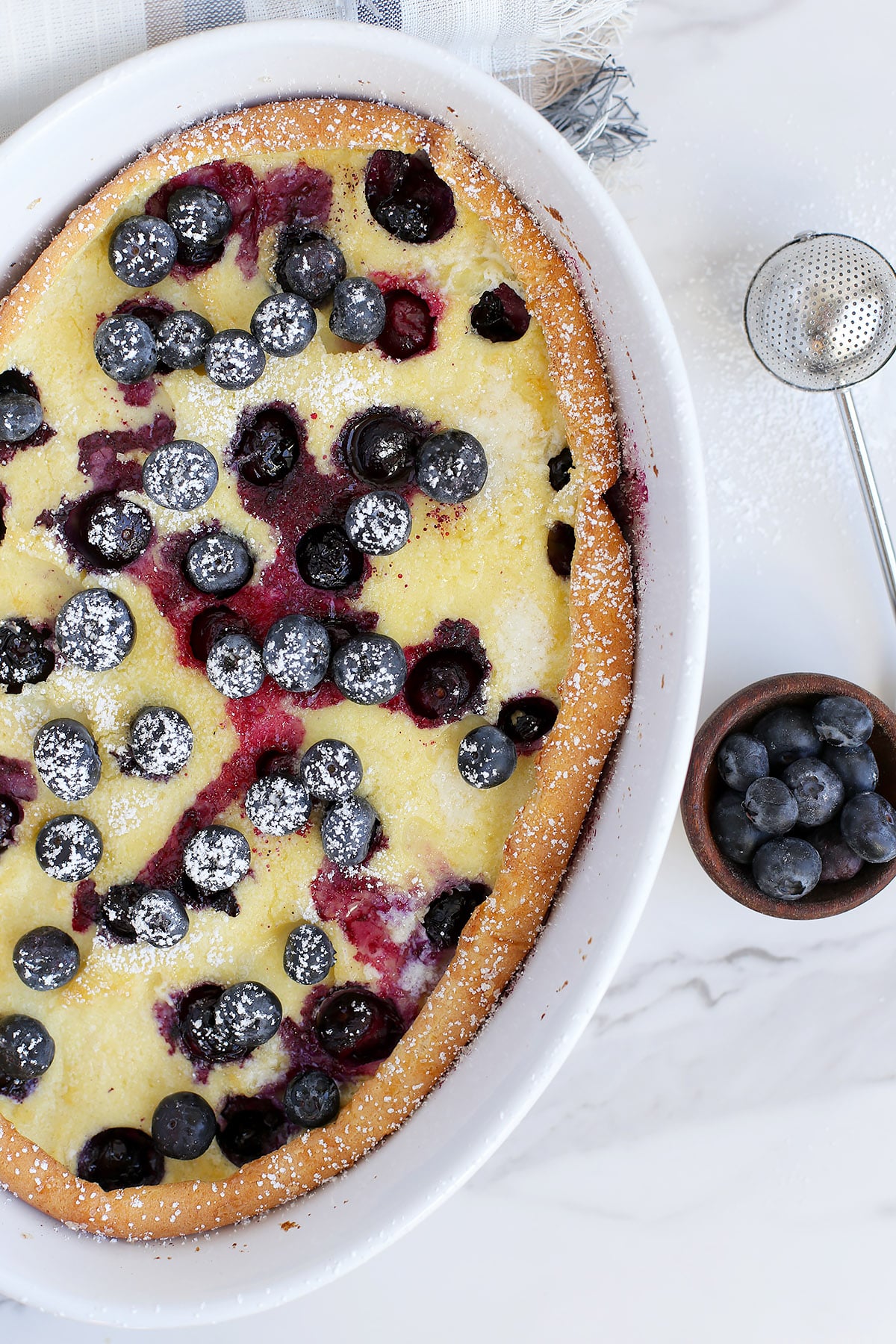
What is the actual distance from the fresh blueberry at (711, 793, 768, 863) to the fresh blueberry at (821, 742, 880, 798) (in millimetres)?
151

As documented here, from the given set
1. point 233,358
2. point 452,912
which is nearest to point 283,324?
point 233,358

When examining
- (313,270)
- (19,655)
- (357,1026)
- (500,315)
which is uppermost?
(500,315)

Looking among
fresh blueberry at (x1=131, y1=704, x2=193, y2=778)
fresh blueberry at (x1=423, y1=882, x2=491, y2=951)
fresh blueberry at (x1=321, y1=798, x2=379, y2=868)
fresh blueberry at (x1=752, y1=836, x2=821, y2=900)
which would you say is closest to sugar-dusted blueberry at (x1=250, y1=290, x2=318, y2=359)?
fresh blueberry at (x1=131, y1=704, x2=193, y2=778)

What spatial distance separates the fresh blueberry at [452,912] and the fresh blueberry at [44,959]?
50 cm

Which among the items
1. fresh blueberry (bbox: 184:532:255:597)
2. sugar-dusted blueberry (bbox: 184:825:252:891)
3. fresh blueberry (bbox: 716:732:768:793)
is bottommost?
sugar-dusted blueberry (bbox: 184:825:252:891)

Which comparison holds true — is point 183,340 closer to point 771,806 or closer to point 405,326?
point 405,326

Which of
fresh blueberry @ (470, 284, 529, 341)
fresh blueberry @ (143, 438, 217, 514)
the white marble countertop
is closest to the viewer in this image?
fresh blueberry @ (143, 438, 217, 514)

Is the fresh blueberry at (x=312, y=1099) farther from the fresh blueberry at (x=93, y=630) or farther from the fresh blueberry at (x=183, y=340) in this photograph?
the fresh blueberry at (x=183, y=340)

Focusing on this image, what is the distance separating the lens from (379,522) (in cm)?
142

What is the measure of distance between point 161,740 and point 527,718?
0.51 m

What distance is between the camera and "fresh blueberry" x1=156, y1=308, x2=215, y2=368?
1.46 meters

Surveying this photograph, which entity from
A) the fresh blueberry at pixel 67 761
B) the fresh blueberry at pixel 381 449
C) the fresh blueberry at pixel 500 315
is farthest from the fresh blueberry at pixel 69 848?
the fresh blueberry at pixel 500 315

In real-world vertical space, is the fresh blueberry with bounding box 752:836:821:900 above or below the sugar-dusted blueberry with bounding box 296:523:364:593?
above

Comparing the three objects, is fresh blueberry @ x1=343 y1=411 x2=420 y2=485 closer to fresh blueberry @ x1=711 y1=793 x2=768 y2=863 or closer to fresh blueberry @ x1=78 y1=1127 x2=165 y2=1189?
fresh blueberry @ x1=711 y1=793 x2=768 y2=863
